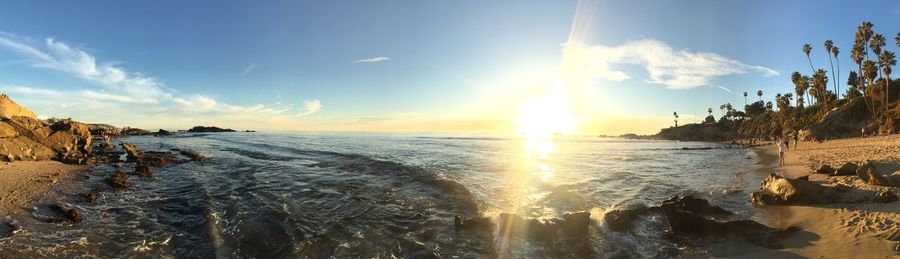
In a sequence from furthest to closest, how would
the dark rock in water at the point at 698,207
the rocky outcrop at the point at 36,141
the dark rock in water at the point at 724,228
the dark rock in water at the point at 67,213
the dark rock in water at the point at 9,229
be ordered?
the rocky outcrop at the point at 36,141
the dark rock in water at the point at 698,207
the dark rock in water at the point at 67,213
the dark rock in water at the point at 9,229
the dark rock in water at the point at 724,228

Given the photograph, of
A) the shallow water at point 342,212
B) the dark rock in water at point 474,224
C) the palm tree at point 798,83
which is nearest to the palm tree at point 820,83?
the palm tree at point 798,83

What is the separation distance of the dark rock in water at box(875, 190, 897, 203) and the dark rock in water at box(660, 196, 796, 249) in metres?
4.27

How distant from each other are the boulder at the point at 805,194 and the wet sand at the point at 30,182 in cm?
2831

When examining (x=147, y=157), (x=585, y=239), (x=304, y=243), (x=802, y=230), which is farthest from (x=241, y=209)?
(x=147, y=157)

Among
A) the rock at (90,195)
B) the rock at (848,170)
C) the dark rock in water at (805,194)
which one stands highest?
the rock at (848,170)

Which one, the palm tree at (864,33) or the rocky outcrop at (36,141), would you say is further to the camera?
the palm tree at (864,33)

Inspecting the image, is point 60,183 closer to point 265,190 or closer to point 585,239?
point 265,190

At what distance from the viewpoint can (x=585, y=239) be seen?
1214 centimetres

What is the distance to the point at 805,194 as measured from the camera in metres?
14.0

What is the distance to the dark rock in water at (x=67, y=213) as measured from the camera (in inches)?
507

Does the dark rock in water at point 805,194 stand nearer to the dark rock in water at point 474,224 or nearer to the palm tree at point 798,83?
the dark rock in water at point 474,224

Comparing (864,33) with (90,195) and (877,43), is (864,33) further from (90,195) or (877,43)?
(90,195)

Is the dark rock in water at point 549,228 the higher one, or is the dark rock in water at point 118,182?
the dark rock in water at point 118,182

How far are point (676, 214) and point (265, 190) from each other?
19203 millimetres
